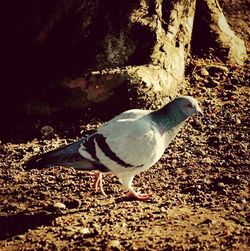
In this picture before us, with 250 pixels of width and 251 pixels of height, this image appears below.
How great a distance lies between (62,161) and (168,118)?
98 cm

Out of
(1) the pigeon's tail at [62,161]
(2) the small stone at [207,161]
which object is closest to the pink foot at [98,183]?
(1) the pigeon's tail at [62,161]

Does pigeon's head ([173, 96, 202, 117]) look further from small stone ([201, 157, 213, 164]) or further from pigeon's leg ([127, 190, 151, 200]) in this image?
pigeon's leg ([127, 190, 151, 200])

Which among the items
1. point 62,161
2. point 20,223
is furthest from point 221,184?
point 20,223

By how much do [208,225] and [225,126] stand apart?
5.75 ft

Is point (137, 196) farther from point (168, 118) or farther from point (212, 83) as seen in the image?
point (212, 83)

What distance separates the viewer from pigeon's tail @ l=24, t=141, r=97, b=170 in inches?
175

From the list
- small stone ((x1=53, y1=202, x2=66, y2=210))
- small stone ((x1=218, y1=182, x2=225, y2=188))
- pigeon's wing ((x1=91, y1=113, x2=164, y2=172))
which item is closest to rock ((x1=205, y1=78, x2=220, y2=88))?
small stone ((x1=218, y1=182, x2=225, y2=188))

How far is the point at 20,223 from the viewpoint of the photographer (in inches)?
171

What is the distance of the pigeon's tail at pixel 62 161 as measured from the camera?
175 inches

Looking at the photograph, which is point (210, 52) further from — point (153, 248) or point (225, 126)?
point (153, 248)

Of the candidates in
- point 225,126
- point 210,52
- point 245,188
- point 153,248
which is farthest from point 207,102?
point 153,248

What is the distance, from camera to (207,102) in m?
6.17

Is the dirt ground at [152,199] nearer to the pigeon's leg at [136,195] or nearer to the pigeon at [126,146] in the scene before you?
the pigeon's leg at [136,195]

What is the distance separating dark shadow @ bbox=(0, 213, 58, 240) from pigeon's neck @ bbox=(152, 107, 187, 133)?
1170 mm
